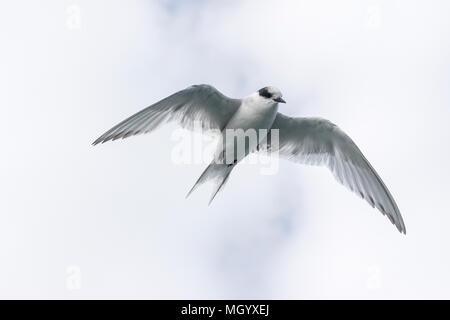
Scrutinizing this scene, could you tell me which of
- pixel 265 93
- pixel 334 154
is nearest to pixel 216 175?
pixel 265 93

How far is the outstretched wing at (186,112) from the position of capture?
8.69m

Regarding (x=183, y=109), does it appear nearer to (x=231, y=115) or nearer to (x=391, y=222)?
(x=231, y=115)

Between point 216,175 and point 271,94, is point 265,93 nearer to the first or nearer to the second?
point 271,94

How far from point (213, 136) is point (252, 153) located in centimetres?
88

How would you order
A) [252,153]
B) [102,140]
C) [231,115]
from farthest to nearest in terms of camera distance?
[252,153]
[231,115]
[102,140]

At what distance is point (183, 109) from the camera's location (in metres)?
9.09

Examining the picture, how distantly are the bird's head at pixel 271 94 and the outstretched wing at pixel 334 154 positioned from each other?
0.82 m

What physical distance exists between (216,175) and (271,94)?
4.51 feet

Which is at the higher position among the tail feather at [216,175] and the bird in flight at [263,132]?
the bird in flight at [263,132]

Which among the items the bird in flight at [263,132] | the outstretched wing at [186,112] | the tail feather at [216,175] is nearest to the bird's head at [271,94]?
the bird in flight at [263,132]

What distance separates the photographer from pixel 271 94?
8938 millimetres

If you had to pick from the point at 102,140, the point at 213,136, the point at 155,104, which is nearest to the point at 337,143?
the point at 213,136

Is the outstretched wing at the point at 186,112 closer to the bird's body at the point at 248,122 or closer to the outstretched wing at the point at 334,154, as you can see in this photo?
the bird's body at the point at 248,122

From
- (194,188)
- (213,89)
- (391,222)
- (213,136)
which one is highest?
(213,89)
